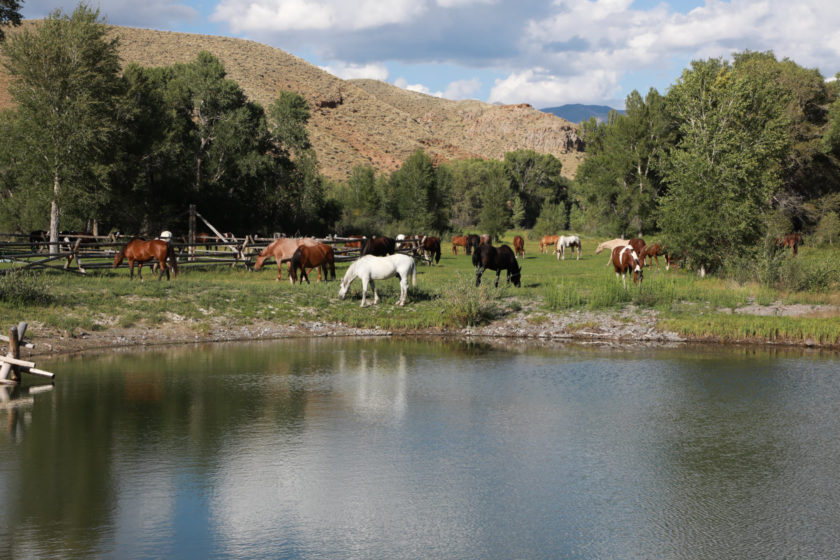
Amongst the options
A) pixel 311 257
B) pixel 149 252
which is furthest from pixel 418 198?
pixel 149 252

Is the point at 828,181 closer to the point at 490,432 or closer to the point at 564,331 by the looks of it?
the point at 564,331

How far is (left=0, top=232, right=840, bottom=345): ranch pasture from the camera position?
812 inches

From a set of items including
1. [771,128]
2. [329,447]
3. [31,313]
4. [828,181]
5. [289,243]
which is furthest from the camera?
[828,181]

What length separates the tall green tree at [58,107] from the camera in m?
36.0

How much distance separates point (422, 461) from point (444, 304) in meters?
12.9

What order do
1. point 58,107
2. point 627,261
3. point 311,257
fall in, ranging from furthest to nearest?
point 58,107, point 311,257, point 627,261

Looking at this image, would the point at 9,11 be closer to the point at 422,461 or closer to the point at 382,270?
the point at 382,270

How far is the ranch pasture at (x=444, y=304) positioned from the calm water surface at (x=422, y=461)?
3.89 m

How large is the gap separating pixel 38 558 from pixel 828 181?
66233 millimetres

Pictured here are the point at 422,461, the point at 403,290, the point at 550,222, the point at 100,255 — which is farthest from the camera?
the point at 550,222

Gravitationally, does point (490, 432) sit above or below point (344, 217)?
below

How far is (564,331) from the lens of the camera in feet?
72.1

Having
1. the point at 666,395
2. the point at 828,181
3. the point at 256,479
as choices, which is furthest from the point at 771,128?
the point at 256,479

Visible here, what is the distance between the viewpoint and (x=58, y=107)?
36938 millimetres
